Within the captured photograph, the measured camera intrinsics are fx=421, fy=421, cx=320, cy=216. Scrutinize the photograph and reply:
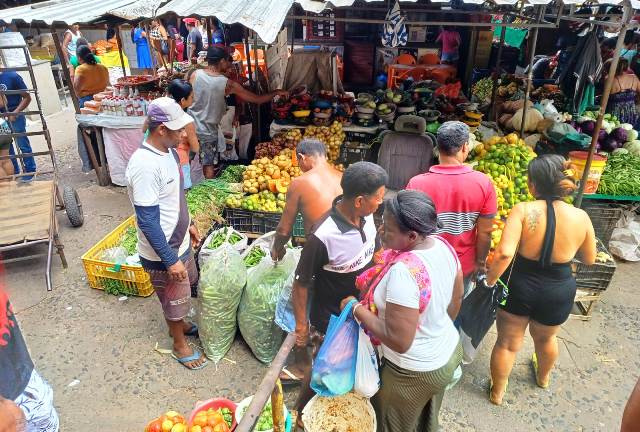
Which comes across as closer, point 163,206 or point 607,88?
point 163,206

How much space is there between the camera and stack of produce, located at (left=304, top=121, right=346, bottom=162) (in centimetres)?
624

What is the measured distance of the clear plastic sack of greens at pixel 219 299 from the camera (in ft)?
11.7

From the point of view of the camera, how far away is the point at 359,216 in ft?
8.16

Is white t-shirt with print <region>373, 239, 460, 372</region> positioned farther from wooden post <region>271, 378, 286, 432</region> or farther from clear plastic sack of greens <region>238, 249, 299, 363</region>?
clear plastic sack of greens <region>238, 249, 299, 363</region>

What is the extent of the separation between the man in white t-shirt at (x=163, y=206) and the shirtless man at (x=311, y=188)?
0.86m

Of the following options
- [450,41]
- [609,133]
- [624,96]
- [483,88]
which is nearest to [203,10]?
[609,133]

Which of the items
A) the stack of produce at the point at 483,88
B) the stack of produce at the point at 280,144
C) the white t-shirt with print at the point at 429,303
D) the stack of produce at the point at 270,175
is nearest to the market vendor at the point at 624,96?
the stack of produce at the point at 483,88

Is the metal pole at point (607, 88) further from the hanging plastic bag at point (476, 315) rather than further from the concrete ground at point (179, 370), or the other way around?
the hanging plastic bag at point (476, 315)

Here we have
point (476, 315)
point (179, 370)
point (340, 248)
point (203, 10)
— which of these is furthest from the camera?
point (203, 10)

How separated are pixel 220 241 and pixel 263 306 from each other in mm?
1187

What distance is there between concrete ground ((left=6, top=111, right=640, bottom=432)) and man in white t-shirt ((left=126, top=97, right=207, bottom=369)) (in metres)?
0.54

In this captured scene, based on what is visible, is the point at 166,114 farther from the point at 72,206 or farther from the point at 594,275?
the point at 594,275

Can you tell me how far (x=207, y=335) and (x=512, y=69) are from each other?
12201 mm

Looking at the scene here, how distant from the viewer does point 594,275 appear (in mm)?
4223
